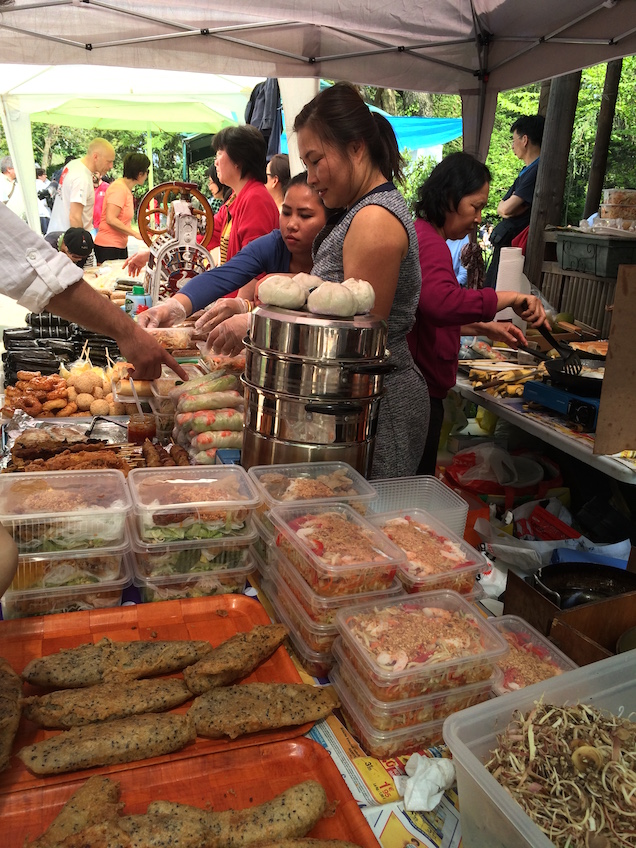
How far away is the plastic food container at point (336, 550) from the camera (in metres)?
1.53

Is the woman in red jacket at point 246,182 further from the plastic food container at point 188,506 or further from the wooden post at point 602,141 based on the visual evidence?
the wooden post at point 602,141

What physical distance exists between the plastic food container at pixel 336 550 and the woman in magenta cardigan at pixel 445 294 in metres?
1.60

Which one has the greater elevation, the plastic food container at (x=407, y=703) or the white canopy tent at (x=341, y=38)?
the white canopy tent at (x=341, y=38)

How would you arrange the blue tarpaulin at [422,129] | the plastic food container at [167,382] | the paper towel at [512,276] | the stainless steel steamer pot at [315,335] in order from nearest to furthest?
1. the stainless steel steamer pot at [315,335]
2. the plastic food container at [167,382]
3. the paper towel at [512,276]
4. the blue tarpaulin at [422,129]

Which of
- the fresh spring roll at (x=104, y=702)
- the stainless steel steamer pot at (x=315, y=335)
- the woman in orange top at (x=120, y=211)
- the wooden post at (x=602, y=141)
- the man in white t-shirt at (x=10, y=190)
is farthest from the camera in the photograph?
the man in white t-shirt at (x=10, y=190)

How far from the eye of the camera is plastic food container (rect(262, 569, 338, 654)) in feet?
4.99

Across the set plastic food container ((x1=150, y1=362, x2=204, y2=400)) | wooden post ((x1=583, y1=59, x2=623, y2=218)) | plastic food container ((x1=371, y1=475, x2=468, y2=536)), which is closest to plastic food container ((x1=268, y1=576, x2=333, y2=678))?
plastic food container ((x1=371, y1=475, x2=468, y2=536))

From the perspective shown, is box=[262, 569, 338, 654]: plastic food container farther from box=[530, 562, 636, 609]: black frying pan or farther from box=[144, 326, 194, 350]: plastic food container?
box=[144, 326, 194, 350]: plastic food container

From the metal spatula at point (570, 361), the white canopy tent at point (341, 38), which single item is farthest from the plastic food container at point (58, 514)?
the white canopy tent at point (341, 38)

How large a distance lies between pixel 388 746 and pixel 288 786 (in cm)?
24

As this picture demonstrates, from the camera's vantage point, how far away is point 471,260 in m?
6.06

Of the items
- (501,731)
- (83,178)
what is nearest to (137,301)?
(501,731)

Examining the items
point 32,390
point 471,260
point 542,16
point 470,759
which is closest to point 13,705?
point 470,759

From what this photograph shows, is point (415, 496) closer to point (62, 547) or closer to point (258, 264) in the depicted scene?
point (62, 547)
